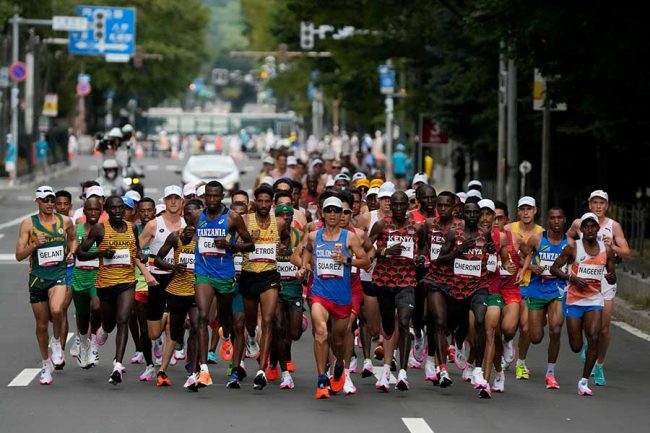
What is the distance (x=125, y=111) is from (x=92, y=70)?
13868 mm

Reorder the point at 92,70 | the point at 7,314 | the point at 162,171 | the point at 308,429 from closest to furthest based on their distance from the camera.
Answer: the point at 308,429 → the point at 7,314 → the point at 162,171 → the point at 92,70

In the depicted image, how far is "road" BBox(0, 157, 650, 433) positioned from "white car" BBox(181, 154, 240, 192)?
1269 inches

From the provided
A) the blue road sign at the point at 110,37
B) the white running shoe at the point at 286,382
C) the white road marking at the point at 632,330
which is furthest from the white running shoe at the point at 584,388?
the blue road sign at the point at 110,37

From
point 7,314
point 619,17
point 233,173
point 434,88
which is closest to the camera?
point 7,314

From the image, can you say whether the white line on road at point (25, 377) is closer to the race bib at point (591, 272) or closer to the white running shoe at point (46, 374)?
the white running shoe at point (46, 374)

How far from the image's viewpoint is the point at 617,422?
13.3 metres

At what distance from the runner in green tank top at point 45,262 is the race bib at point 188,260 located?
1248mm

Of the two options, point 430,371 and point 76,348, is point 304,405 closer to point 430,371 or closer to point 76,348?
point 430,371

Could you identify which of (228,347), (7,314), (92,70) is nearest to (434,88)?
(7,314)

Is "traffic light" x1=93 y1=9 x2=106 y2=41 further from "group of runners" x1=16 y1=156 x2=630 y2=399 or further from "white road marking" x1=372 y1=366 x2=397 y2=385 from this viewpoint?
"white road marking" x1=372 y1=366 x2=397 y2=385

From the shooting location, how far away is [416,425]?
12.9m

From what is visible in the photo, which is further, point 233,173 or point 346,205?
point 233,173

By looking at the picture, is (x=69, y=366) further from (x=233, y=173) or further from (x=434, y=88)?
(x=233, y=173)

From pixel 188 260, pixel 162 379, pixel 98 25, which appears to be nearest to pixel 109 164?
pixel 188 260
